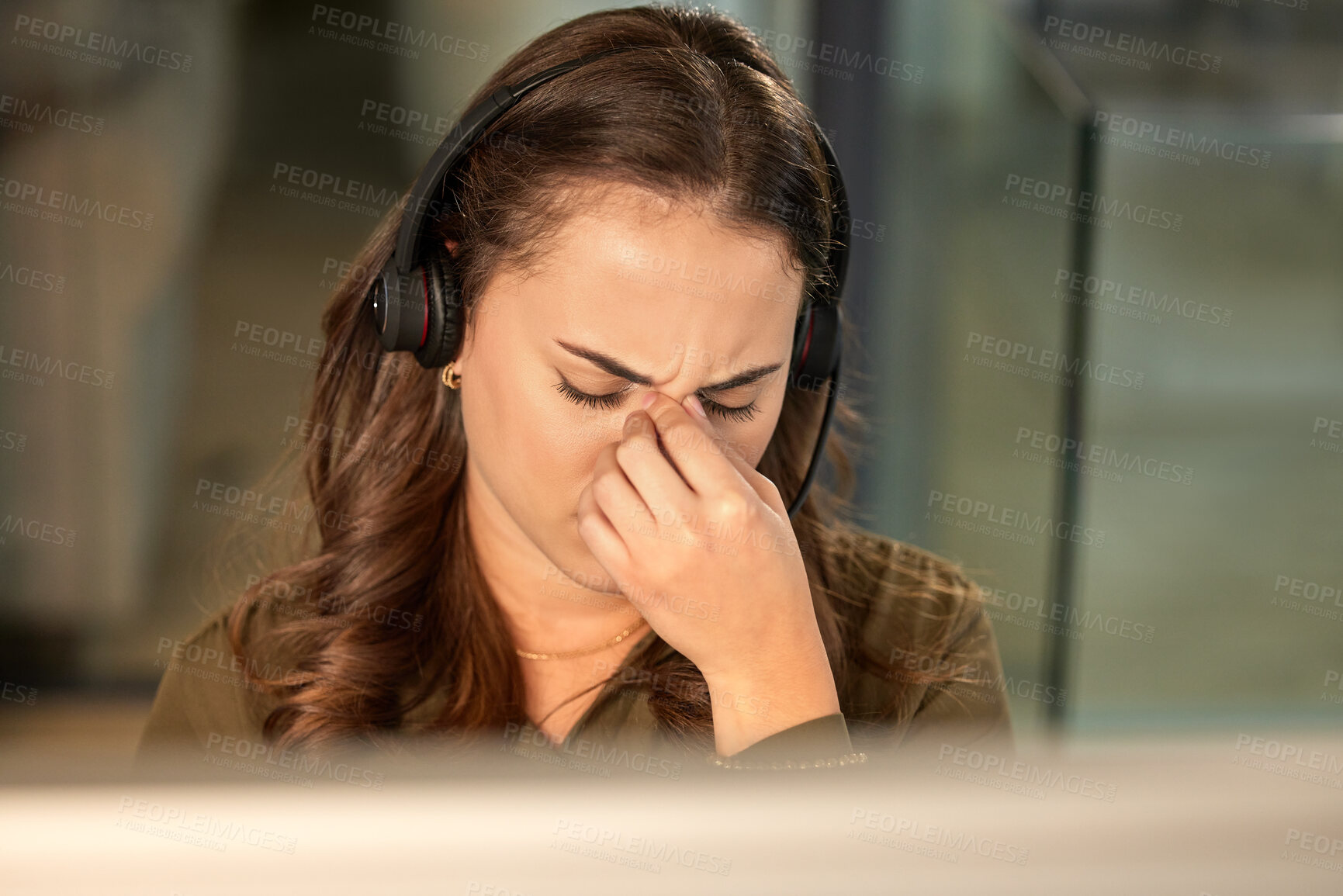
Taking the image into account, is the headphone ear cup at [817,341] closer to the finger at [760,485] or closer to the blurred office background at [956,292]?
the finger at [760,485]

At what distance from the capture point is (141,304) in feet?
8.41

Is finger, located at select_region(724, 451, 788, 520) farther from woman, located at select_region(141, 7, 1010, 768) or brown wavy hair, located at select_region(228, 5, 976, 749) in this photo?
brown wavy hair, located at select_region(228, 5, 976, 749)

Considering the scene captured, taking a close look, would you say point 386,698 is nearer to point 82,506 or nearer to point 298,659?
point 298,659

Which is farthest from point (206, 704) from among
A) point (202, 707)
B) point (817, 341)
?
point (817, 341)

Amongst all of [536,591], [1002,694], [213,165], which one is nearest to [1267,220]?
[1002,694]

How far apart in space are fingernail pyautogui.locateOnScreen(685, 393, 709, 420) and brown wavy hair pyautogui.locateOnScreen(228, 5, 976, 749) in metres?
0.18

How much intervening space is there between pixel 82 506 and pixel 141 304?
564mm

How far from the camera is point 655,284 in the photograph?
974mm

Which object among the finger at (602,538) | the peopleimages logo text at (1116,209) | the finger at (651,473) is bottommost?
the finger at (602,538)

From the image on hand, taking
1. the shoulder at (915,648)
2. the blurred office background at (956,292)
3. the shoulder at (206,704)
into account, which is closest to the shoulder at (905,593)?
the shoulder at (915,648)

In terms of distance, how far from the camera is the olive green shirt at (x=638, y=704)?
44.0 inches

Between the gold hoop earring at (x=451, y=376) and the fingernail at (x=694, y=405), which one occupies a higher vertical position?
the fingernail at (x=694, y=405)

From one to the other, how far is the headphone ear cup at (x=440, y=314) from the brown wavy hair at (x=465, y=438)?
0.09 ft

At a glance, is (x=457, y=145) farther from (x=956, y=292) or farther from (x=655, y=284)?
(x=956, y=292)
